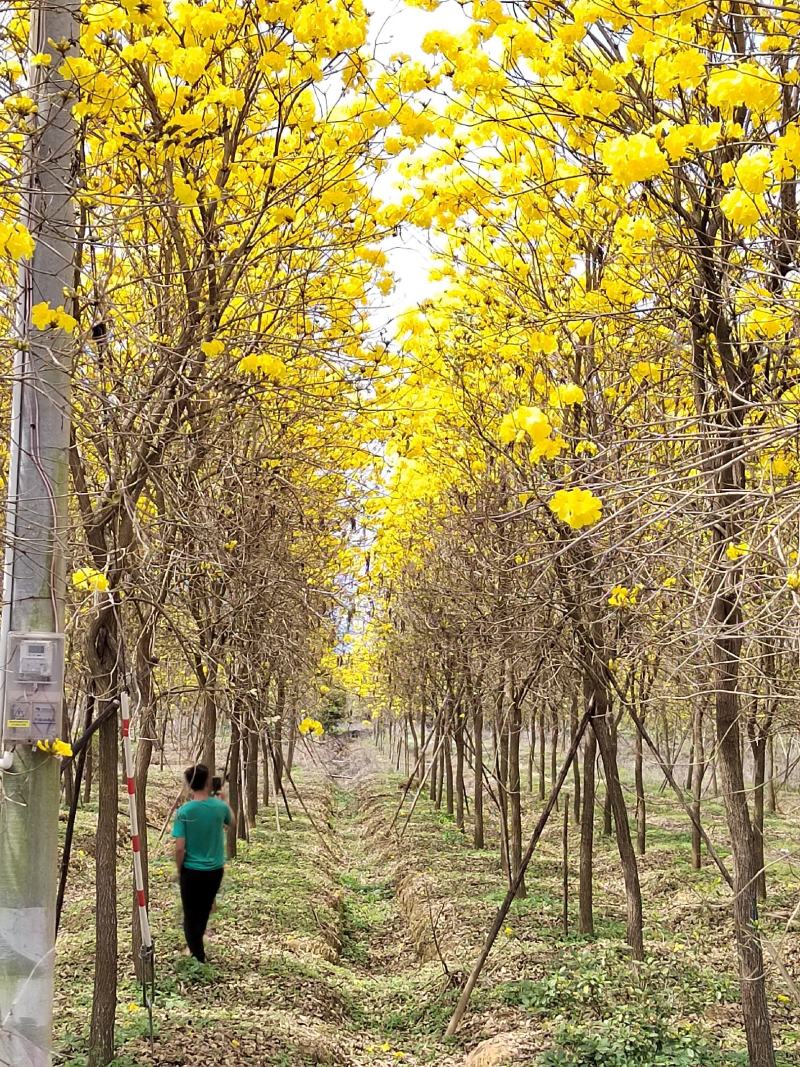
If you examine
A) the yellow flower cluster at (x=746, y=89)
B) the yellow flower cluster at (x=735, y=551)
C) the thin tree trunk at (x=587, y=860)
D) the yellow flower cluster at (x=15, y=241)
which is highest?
the yellow flower cluster at (x=746, y=89)

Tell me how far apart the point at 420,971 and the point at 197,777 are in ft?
11.5

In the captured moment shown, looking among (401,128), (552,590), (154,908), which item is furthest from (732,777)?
(154,908)

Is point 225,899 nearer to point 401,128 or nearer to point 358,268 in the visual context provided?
point 358,268

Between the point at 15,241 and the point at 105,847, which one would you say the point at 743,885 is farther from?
the point at 15,241

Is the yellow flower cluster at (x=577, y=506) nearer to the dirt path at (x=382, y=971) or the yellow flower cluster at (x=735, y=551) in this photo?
the yellow flower cluster at (x=735, y=551)

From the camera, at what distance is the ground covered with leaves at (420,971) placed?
21.0 feet

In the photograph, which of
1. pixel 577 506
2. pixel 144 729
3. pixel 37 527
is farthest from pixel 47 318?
pixel 144 729

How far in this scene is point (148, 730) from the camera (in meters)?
7.20

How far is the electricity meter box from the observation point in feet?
11.1

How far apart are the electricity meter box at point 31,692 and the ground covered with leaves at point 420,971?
1.42m

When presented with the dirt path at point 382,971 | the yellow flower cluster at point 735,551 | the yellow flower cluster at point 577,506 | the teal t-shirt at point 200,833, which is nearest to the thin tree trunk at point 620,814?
the dirt path at point 382,971

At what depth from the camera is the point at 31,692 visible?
3.41m

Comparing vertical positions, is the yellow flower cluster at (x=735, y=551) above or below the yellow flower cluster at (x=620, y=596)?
above

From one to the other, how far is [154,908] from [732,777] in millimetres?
7051
